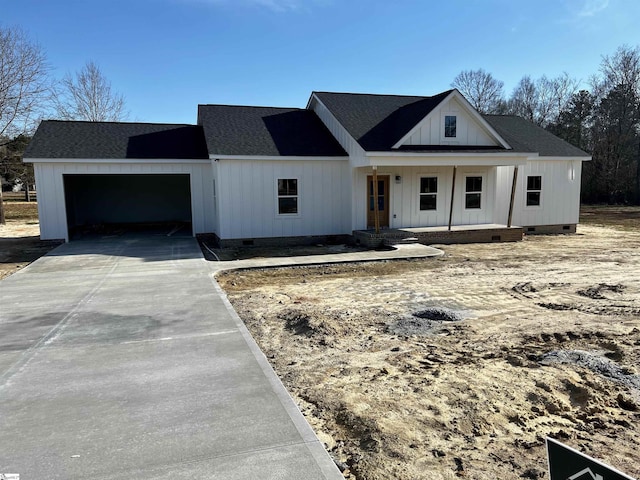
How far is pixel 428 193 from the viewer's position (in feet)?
51.5

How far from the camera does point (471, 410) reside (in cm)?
383

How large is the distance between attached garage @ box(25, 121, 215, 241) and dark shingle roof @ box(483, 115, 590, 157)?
11.5 metres

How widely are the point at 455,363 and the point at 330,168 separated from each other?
10.8 metres

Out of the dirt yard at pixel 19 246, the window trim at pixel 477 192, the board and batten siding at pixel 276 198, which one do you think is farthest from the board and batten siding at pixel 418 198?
the dirt yard at pixel 19 246

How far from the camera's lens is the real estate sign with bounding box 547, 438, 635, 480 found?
144 centimetres

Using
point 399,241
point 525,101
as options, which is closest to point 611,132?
point 525,101


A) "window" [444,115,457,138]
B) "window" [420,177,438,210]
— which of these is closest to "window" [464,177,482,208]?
"window" [420,177,438,210]

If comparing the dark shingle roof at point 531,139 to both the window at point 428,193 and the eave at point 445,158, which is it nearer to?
the eave at point 445,158

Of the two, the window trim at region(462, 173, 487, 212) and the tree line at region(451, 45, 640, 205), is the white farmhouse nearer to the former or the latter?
the window trim at region(462, 173, 487, 212)

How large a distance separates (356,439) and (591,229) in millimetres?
20105

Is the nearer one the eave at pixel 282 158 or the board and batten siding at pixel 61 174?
the eave at pixel 282 158

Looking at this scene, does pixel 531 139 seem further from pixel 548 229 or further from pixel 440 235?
pixel 440 235

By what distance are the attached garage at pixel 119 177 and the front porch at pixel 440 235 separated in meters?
6.09

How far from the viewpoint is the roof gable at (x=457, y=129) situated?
14.5 m
